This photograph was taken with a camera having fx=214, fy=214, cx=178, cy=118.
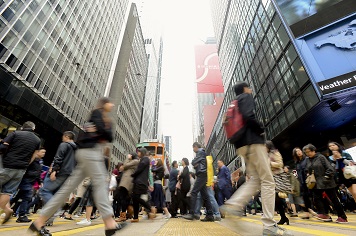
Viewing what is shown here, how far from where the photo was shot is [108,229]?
2.14 metres

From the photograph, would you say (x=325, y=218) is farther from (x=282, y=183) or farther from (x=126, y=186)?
(x=126, y=186)

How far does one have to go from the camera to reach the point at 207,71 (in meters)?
28.6

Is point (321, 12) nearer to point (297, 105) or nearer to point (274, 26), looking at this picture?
point (274, 26)

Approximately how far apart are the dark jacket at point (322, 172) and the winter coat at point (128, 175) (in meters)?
4.22

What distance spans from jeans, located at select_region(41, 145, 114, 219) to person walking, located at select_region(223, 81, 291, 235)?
138 cm

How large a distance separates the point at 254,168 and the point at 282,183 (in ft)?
7.31

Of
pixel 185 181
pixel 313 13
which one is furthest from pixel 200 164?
pixel 313 13

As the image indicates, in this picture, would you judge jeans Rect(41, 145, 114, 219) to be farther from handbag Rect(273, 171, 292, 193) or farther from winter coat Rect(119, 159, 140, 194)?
handbag Rect(273, 171, 292, 193)

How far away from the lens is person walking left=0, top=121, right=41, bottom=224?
3.87m

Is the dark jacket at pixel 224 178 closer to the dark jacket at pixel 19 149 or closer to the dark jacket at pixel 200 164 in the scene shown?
the dark jacket at pixel 200 164

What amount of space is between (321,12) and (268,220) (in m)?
16.2

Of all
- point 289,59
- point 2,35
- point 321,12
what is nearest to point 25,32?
point 2,35

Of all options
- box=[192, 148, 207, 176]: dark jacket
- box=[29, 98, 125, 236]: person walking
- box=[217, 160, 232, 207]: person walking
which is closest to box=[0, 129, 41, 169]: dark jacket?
box=[29, 98, 125, 236]: person walking

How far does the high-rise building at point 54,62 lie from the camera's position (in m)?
18.7
